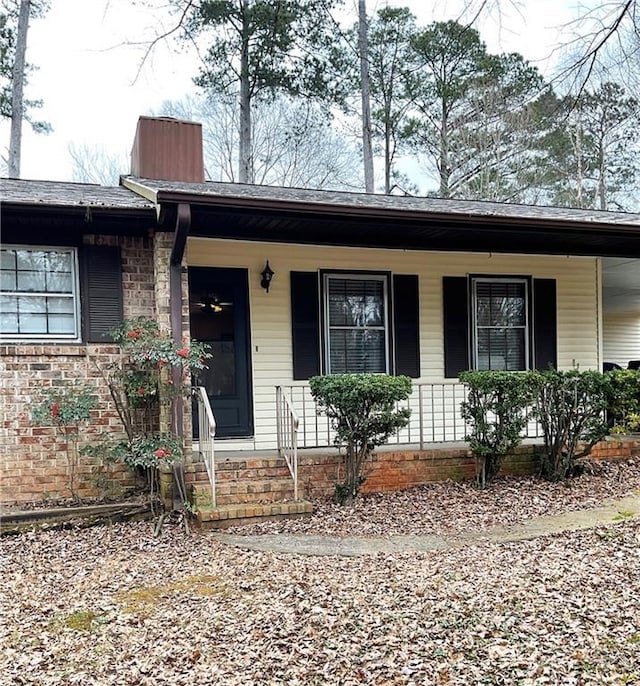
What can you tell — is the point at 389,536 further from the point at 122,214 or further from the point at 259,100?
the point at 259,100

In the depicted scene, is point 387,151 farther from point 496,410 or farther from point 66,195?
point 496,410

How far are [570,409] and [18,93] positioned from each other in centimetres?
1326

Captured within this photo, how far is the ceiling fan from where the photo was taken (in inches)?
280

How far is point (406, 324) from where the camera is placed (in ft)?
25.0

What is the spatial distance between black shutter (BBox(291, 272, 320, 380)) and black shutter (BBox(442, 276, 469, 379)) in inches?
66.6

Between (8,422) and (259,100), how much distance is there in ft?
38.1

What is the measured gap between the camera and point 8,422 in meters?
6.02

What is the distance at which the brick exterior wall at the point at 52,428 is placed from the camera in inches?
238

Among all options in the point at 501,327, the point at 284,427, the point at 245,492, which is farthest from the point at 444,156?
the point at 245,492

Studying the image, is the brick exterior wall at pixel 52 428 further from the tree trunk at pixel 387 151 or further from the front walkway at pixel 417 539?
the tree trunk at pixel 387 151

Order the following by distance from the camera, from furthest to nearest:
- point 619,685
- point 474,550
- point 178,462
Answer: point 178,462
point 474,550
point 619,685

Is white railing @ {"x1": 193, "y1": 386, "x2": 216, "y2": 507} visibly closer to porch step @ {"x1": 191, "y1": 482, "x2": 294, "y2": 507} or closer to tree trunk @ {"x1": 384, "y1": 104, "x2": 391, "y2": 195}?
porch step @ {"x1": 191, "y1": 482, "x2": 294, "y2": 507}

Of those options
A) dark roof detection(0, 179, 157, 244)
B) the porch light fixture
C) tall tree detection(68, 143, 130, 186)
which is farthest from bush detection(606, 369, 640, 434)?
tall tree detection(68, 143, 130, 186)

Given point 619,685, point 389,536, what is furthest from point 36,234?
point 619,685
